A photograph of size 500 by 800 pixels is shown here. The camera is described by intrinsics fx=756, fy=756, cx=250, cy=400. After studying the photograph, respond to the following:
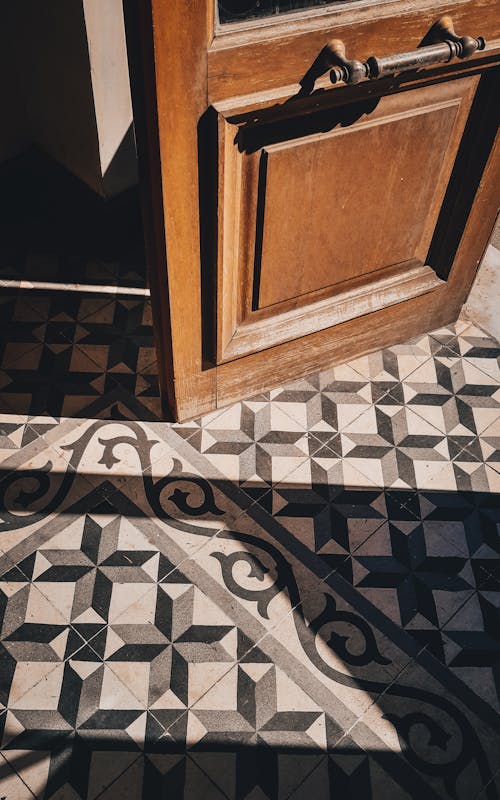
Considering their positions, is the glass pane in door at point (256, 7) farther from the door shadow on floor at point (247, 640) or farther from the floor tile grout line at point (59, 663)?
the floor tile grout line at point (59, 663)

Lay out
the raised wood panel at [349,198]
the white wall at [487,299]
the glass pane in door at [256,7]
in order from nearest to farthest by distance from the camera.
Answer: the glass pane in door at [256,7] < the raised wood panel at [349,198] < the white wall at [487,299]

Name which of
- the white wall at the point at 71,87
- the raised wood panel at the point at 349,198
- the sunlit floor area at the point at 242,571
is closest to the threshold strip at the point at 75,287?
the sunlit floor area at the point at 242,571

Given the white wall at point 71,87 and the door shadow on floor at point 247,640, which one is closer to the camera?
the door shadow on floor at point 247,640

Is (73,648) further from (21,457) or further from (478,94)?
(478,94)

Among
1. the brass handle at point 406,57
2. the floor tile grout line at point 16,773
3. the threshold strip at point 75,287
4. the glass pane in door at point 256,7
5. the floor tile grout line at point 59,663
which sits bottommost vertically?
the floor tile grout line at point 16,773

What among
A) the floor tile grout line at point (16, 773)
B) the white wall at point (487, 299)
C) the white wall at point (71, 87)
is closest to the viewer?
the floor tile grout line at point (16, 773)

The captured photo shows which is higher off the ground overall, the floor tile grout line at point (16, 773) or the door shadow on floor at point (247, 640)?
the door shadow on floor at point (247, 640)

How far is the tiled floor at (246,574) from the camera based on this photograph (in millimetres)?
1377

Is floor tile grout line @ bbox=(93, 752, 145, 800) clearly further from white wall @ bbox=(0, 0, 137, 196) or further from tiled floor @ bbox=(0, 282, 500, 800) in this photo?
white wall @ bbox=(0, 0, 137, 196)

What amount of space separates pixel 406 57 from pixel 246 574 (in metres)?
1.02

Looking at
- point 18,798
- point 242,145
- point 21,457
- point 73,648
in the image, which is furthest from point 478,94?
point 18,798

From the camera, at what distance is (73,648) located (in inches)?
58.3

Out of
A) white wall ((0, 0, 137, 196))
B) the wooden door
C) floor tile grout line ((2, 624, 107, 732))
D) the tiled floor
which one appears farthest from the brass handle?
floor tile grout line ((2, 624, 107, 732))

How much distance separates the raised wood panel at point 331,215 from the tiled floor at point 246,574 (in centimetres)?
26
